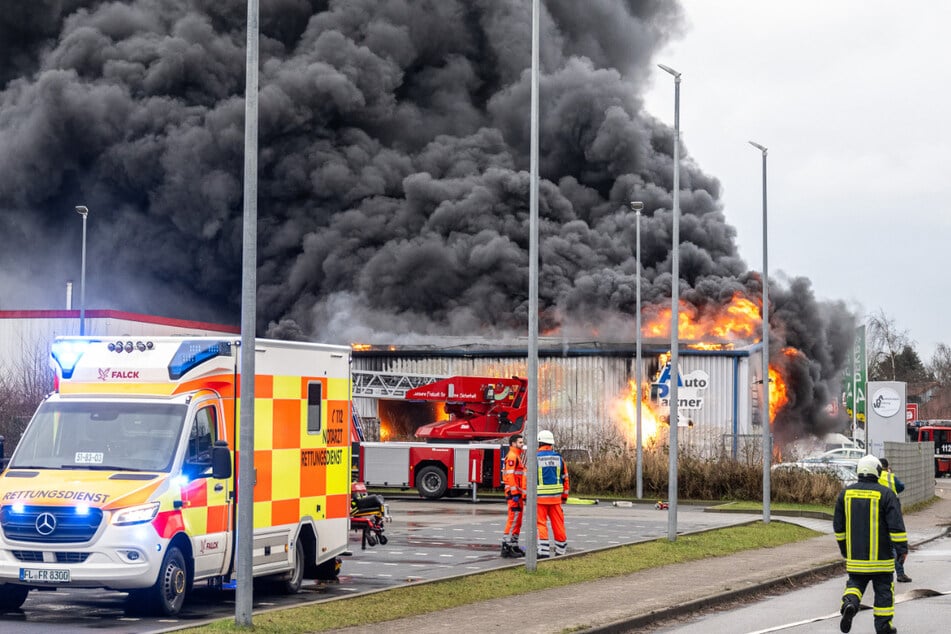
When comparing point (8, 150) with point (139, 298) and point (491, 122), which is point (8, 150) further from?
point (491, 122)

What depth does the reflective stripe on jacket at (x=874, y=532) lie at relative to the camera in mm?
10812

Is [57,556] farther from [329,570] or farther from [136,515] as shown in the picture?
[329,570]

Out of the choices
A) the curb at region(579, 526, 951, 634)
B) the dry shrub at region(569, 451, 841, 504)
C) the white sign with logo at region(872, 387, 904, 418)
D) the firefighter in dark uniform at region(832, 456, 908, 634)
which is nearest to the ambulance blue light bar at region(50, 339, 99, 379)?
the curb at region(579, 526, 951, 634)

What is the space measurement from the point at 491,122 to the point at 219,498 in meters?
46.9

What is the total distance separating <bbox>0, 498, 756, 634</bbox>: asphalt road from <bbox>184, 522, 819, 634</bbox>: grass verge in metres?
0.76

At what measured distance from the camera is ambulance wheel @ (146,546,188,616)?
12.6 metres

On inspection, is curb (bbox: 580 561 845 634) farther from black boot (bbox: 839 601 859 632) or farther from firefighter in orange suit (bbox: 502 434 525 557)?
firefighter in orange suit (bbox: 502 434 525 557)

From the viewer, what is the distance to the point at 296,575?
14922 mm

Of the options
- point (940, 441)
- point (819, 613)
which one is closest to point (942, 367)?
point (940, 441)

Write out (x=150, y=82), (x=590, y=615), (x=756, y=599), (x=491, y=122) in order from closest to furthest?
(x=590, y=615)
(x=756, y=599)
(x=150, y=82)
(x=491, y=122)

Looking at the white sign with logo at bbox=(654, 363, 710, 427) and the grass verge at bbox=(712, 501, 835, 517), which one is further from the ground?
the white sign with logo at bbox=(654, 363, 710, 427)

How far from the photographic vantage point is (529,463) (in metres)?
16.6

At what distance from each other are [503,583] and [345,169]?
4064cm

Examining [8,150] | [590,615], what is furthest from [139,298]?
[590,615]
